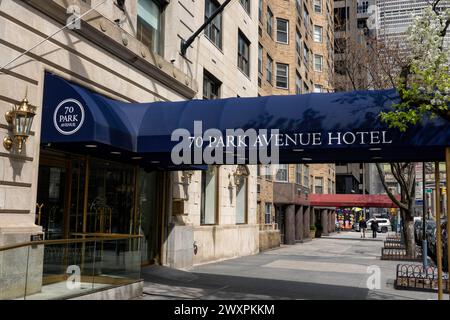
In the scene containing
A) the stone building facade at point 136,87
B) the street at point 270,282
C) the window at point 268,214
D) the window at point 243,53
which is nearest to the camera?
the stone building facade at point 136,87

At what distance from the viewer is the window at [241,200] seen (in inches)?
961

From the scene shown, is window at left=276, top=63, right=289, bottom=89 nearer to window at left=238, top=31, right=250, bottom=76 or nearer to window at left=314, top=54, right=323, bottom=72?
window at left=238, top=31, right=250, bottom=76

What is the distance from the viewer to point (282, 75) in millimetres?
34688

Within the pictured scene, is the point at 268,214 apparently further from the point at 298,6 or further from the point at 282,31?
the point at 298,6

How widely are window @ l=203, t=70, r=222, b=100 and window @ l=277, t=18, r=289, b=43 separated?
1453 cm

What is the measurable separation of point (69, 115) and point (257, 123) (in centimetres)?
409

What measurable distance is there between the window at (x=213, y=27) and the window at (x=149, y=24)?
3910mm

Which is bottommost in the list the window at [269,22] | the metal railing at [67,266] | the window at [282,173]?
the metal railing at [67,266]

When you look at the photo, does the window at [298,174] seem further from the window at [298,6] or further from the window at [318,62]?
the window at [318,62]

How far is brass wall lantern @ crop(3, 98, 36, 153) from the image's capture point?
948 cm

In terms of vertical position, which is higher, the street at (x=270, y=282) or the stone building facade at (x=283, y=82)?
the stone building facade at (x=283, y=82)

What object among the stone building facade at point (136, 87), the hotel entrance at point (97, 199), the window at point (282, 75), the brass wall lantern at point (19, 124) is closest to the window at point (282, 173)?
the window at point (282, 75)

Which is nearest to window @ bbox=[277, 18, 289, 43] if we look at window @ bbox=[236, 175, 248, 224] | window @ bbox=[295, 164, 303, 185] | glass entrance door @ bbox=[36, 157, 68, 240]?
window @ bbox=[295, 164, 303, 185]
